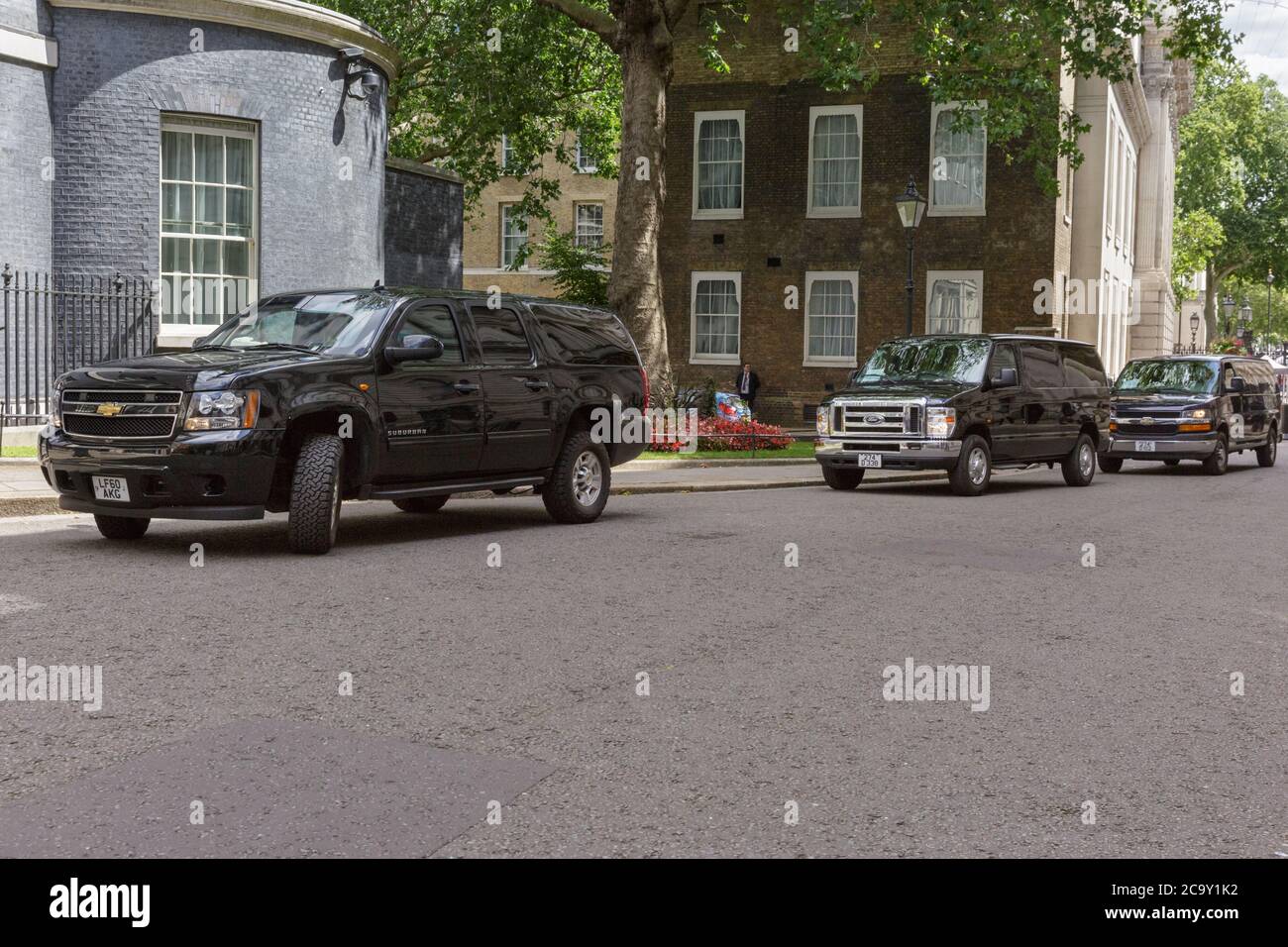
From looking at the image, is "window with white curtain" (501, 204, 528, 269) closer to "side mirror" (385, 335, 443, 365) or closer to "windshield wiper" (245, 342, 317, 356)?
"windshield wiper" (245, 342, 317, 356)

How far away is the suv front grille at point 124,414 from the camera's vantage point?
1008 cm

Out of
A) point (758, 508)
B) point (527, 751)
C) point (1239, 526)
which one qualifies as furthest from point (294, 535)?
point (1239, 526)

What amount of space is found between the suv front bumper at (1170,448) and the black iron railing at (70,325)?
15056mm

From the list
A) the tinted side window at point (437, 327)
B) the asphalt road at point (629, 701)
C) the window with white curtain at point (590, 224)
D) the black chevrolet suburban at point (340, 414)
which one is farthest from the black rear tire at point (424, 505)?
the window with white curtain at point (590, 224)

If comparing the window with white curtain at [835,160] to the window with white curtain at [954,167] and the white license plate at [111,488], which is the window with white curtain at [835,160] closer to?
the window with white curtain at [954,167]

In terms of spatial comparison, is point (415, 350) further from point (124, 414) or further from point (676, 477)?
point (676, 477)

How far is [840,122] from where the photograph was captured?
35.0 m

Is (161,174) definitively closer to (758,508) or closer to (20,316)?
(20,316)

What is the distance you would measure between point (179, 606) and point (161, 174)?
12909 millimetres

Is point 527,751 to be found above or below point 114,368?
below

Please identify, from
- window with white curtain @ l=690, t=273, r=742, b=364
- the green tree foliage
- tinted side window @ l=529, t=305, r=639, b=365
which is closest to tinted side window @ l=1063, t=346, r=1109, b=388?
tinted side window @ l=529, t=305, r=639, b=365

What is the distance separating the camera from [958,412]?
17.9m

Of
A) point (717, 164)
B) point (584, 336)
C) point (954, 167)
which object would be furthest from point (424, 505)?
point (717, 164)

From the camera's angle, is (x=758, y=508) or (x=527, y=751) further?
(x=758, y=508)
